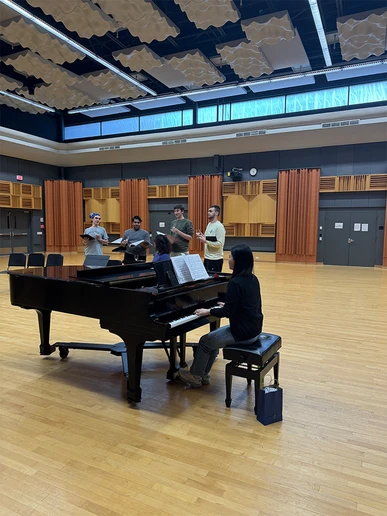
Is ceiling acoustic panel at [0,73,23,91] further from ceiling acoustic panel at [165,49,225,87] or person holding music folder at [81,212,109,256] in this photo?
person holding music folder at [81,212,109,256]

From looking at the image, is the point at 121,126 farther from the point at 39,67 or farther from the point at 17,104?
the point at 39,67

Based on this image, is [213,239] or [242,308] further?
[213,239]

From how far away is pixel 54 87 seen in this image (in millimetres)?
9203

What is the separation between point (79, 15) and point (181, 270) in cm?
573

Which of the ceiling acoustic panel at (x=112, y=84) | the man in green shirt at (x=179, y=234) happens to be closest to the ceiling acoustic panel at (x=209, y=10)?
the ceiling acoustic panel at (x=112, y=84)

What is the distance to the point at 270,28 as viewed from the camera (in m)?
6.24

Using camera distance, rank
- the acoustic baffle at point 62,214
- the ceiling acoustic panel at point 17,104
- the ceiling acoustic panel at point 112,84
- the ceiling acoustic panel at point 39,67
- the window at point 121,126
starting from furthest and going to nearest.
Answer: the acoustic baffle at point 62,214
the window at point 121,126
the ceiling acoustic panel at point 17,104
the ceiling acoustic panel at point 112,84
the ceiling acoustic panel at point 39,67

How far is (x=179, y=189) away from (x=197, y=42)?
5578mm

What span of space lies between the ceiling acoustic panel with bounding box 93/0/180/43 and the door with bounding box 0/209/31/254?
9971 millimetres

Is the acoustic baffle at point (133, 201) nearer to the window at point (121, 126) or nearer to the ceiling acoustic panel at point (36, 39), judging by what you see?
the window at point (121, 126)

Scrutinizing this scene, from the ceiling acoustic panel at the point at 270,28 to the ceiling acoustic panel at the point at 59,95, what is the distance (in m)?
5.19

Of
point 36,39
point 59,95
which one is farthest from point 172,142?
point 36,39

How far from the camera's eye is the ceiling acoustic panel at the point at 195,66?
24.5 ft

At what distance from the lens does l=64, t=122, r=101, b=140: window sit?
44.6 feet
